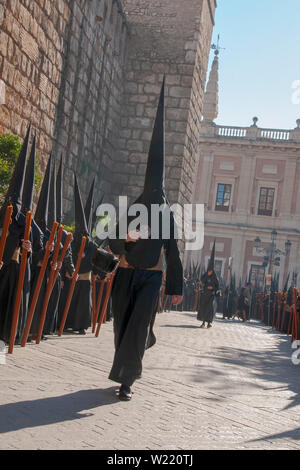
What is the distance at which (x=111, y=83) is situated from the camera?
621 inches

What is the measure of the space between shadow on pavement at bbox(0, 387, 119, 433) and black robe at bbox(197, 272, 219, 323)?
10.7m

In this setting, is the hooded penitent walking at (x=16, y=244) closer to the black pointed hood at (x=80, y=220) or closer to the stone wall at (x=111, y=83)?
the black pointed hood at (x=80, y=220)

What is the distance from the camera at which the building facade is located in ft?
136

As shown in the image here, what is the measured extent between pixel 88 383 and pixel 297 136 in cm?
3890

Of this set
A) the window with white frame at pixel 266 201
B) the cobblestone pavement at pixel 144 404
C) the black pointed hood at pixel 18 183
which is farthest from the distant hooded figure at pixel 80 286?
the window with white frame at pixel 266 201

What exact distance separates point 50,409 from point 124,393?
0.83 m

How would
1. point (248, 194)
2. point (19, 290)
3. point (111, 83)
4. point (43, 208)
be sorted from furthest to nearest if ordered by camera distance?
1. point (248, 194)
2. point (111, 83)
3. point (43, 208)
4. point (19, 290)

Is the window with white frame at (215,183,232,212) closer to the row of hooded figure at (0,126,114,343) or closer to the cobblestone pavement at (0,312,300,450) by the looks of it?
the row of hooded figure at (0,126,114,343)

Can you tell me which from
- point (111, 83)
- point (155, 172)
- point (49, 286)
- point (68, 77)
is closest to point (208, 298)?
point (111, 83)

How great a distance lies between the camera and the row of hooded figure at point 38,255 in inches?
239

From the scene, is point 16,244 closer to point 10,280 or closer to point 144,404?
point 10,280

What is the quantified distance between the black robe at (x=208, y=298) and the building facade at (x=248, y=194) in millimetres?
25056
